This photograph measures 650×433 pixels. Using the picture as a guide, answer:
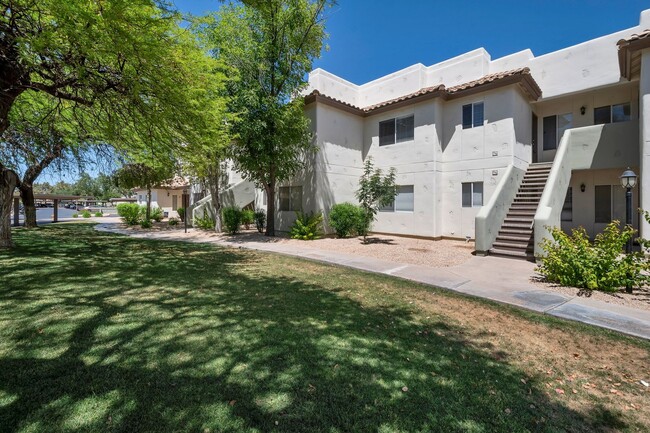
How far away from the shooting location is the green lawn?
256 centimetres

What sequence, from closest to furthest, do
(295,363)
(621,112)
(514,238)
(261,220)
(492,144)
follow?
1. (295,363)
2. (514,238)
3. (621,112)
4. (492,144)
5. (261,220)

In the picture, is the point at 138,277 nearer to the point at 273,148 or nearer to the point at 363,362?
the point at 363,362

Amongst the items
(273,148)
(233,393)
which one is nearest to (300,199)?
(273,148)

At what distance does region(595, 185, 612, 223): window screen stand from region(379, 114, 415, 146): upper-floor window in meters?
8.59

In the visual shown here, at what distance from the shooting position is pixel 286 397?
2.79 meters

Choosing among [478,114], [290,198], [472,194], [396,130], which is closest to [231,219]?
[290,198]

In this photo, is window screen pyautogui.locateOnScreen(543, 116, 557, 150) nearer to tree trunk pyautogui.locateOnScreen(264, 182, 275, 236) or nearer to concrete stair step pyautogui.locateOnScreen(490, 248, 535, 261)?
concrete stair step pyautogui.locateOnScreen(490, 248, 535, 261)

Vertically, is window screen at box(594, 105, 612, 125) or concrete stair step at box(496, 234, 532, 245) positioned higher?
window screen at box(594, 105, 612, 125)

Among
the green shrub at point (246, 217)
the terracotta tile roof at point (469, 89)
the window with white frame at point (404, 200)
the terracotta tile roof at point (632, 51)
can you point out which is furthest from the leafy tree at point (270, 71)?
the terracotta tile roof at point (632, 51)

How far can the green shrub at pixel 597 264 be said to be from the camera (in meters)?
6.42

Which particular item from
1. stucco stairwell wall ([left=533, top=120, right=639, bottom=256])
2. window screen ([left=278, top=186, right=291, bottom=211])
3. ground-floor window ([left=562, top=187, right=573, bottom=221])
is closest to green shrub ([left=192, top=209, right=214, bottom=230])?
window screen ([left=278, top=186, right=291, bottom=211])

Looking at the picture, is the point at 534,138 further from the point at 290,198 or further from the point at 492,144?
the point at 290,198

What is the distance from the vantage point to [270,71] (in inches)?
541

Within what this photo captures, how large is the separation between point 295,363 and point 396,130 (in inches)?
567
